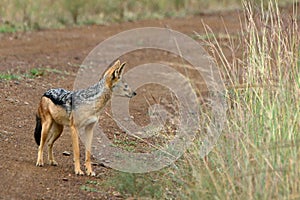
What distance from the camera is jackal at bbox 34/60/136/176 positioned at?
7980 millimetres

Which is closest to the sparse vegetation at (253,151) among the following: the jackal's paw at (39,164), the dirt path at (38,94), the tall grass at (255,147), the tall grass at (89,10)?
the tall grass at (255,147)

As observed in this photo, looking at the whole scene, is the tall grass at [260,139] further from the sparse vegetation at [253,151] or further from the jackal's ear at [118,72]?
the jackal's ear at [118,72]

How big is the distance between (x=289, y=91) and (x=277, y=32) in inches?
38.1

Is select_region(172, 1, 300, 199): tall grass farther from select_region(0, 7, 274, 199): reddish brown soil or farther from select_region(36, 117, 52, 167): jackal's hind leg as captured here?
select_region(36, 117, 52, 167): jackal's hind leg

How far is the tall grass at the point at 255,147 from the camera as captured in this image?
6.12 metres

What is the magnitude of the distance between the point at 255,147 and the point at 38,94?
5.38 metres

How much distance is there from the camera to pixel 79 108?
798 centimetres

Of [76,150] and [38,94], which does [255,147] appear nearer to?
[76,150]

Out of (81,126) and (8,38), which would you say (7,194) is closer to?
(81,126)

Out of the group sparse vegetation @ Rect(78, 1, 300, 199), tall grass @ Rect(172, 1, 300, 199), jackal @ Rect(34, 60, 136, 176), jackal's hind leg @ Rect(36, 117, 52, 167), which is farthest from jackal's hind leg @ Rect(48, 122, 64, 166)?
tall grass @ Rect(172, 1, 300, 199)

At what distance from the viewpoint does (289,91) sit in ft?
23.5

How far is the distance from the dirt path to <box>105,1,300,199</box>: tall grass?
2.23ft

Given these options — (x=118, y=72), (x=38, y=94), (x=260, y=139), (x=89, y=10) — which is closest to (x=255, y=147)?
(x=260, y=139)

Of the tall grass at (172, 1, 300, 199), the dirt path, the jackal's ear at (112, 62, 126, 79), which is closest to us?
the tall grass at (172, 1, 300, 199)
